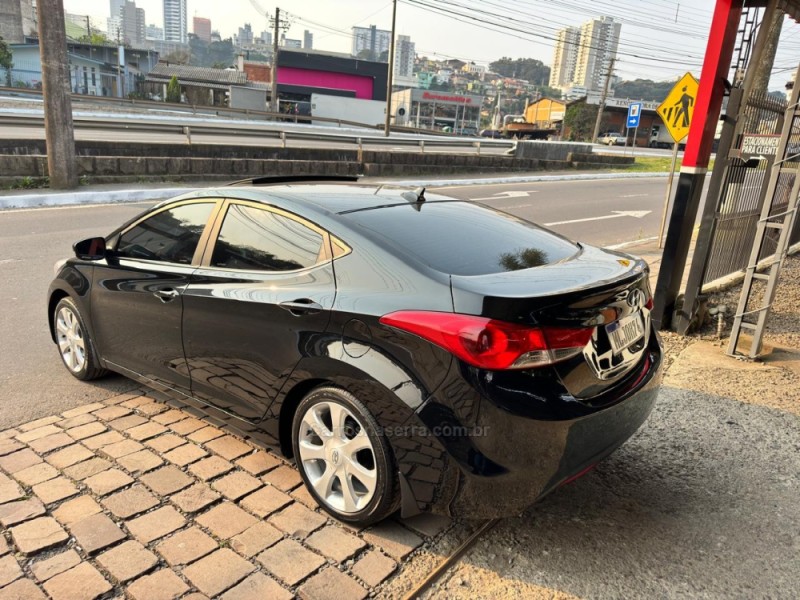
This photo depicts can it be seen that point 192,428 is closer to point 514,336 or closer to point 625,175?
point 514,336

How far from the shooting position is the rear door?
2.82 m

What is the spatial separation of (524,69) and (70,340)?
172823 millimetres

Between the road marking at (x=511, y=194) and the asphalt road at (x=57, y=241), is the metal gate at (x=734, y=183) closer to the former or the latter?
the asphalt road at (x=57, y=241)

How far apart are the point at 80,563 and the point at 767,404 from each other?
4.28 metres

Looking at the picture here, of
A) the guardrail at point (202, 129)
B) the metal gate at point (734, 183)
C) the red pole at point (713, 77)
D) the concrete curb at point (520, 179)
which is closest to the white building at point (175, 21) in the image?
the guardrail at point (202, 129)

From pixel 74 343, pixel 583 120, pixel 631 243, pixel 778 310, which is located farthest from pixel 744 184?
pixel 583 120

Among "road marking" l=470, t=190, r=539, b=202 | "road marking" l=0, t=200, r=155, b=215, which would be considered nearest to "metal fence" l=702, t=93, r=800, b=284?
"road marking" l=470, t=190, r=539, b=202

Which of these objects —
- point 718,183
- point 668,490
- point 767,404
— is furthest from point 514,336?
point 718,183

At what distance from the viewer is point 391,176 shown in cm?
2053

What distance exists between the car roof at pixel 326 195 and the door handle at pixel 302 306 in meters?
0.50

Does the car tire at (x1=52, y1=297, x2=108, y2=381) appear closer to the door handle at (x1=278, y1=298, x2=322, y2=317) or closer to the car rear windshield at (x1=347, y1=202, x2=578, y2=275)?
the door handle at (x1=278, y1=298, x2=322, y2=317)

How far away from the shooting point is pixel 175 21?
569 ft

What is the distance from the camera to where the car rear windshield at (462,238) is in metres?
2.79

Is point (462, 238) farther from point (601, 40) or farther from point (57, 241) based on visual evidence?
point (601, 40)
